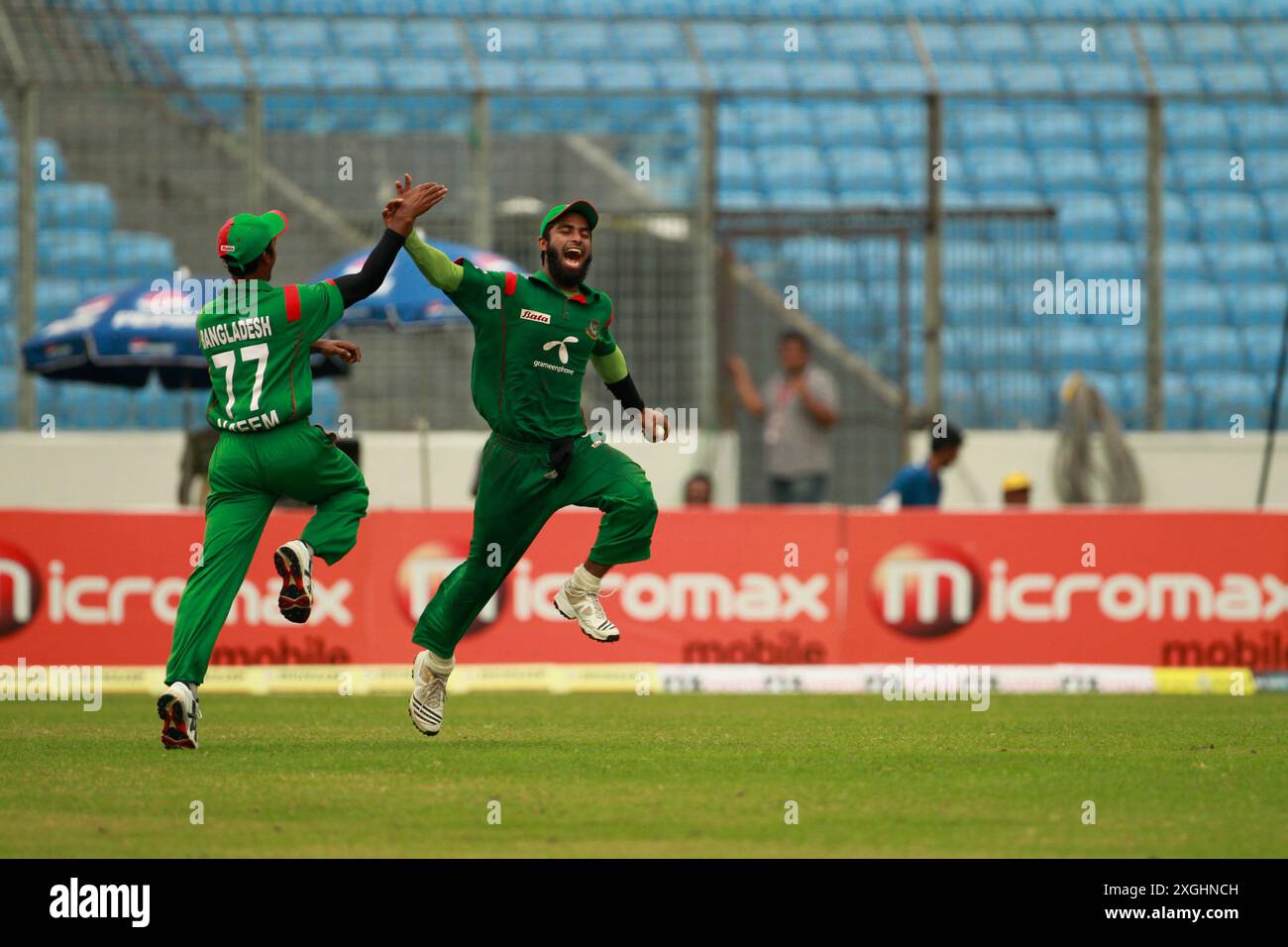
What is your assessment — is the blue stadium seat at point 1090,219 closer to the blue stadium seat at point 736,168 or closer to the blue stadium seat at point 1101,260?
the blue stadium seat at point 1101,260

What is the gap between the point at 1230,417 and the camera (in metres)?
20.5

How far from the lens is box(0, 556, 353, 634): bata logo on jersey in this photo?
15047 mm

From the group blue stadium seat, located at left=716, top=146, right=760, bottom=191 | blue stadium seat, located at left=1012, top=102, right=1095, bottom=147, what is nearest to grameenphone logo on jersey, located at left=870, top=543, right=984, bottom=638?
blue stadium seat, located at left=716, top=146, right=760, bottom=191

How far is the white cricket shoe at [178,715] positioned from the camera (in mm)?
8898

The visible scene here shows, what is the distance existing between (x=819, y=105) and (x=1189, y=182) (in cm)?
401

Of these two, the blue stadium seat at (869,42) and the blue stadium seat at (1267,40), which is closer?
the blue stadium seat at (869,42)

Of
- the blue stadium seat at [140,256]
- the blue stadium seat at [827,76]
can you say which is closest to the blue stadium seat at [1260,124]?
the blue stadium seat at [827,76]

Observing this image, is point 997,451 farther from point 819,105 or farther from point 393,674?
point 393,674

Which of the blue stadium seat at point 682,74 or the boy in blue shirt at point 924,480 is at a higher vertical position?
the blue stadium seat at point 682,74

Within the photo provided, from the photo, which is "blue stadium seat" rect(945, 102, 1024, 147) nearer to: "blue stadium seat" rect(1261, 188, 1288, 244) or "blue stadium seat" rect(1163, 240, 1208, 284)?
"blue stadium seat" rect(1163, 240, 1208, 284)

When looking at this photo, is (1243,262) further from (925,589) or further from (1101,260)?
(925,589)

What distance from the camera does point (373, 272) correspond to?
30.3ft

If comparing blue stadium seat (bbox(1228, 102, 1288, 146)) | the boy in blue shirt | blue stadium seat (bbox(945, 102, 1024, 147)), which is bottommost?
the boy in blue shirt

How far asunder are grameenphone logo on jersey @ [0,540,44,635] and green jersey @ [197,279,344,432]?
251 inches
